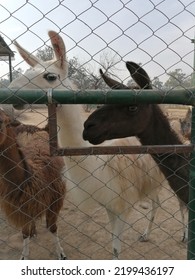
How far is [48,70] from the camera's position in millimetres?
2768

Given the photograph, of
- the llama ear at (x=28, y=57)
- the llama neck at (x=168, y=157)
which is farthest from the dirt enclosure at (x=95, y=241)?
the llama neck at (x=168, y=157)

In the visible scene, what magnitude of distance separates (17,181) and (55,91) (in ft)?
5.30

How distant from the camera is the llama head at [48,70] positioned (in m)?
2.51

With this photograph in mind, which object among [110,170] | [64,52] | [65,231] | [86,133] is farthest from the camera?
[65,231]

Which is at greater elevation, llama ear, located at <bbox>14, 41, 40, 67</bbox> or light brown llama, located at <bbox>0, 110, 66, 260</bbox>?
llama ear, located at <bbox>14, 41, 40, 67</bbox>

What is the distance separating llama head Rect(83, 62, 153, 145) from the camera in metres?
2.11

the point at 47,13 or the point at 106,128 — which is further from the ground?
the point at 47,13

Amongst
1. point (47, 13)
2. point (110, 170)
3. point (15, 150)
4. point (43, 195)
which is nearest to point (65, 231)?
point (43, 195)

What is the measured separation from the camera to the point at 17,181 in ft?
9.82

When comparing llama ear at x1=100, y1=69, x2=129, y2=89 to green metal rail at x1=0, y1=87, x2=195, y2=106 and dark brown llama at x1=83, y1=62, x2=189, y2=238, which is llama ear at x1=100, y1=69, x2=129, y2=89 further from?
green metal rail at x1=0, y1=87, x2=195, y2=106

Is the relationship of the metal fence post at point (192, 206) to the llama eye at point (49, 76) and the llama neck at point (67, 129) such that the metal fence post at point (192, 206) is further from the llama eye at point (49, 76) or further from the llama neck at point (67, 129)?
the llama eye at point (49, 76)

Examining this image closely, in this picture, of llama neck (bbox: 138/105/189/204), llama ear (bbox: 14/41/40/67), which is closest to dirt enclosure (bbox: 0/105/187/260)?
llama ear (bbox: 14/41/40/67)

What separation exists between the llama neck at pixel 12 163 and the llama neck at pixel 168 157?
1091mm
